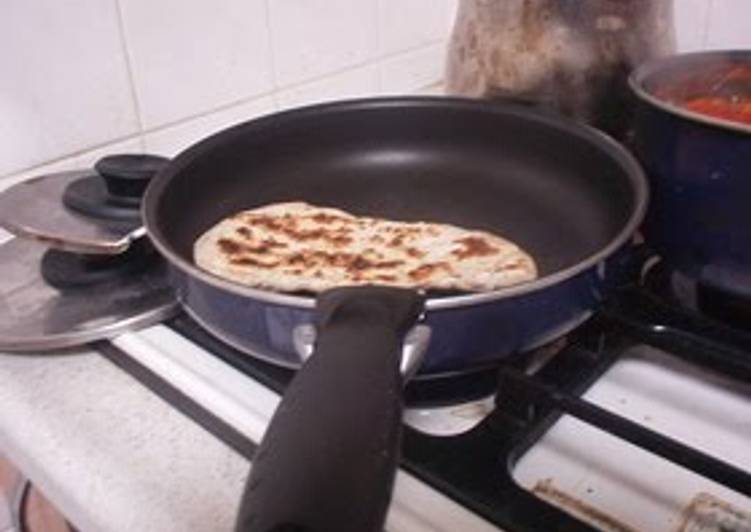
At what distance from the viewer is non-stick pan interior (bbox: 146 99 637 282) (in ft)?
1.98

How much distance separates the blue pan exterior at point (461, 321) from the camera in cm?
40

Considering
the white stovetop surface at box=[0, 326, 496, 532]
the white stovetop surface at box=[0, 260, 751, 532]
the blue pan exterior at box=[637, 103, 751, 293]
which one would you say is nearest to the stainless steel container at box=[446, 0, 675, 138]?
the blue pan exterior at box=[637, 103, 751, 293]

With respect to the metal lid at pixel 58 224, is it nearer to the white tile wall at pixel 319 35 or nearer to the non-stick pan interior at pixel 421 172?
the non-stick pan interior at pixel 421 172

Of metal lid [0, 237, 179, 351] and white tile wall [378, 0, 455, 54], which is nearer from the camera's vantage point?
metal lid [0, 237, 179, 351]

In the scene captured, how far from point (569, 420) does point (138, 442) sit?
0.24 meters

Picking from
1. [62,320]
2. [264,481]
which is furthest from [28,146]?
[264,481]

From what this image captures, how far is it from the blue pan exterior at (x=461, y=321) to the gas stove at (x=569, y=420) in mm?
24

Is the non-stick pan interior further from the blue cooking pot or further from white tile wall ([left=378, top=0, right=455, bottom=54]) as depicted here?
white tile wall ([left=378, top=0, right=455, bottom=54])

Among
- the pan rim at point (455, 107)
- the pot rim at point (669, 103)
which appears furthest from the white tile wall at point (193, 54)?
the pot rim at point (669, 103)

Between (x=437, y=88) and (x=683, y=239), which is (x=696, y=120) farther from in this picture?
(x=437, y=88)

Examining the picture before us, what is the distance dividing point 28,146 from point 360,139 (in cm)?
27

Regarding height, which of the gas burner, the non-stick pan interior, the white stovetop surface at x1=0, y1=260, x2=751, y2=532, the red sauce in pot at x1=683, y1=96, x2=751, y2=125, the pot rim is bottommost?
the white stovetop surface at x1=0, y1=260, x2=751, y2=532

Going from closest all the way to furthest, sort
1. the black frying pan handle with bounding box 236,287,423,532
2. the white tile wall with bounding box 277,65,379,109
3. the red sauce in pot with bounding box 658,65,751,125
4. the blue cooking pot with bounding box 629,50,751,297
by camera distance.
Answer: the black frying pan handle with bounding box 236,287,423,532
the blue cooking pot with bounding box 629,50,751,297
the red sauce in pot with bounding box 658,65,751,125
the white tile wall with bounding box 277,65,379,109

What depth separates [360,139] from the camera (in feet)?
2.30
